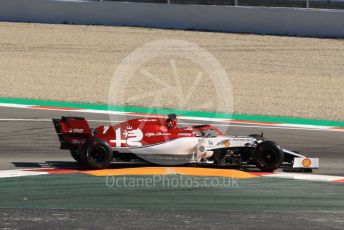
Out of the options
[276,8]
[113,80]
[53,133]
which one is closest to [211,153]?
[53,133]

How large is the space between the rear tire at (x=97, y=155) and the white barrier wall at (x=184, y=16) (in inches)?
713

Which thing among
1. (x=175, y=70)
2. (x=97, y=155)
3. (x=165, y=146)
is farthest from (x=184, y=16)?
(x=97, y=155)

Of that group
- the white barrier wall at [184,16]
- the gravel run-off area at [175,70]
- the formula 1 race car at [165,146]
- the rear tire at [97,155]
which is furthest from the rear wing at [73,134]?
the white barrier wall at [184,16]

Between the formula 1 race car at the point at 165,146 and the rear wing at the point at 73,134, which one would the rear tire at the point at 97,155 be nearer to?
the formula 1 race car at the point at 165,146

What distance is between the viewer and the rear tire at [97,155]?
1347 cm

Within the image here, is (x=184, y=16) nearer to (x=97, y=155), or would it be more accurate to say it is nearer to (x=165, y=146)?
(x=165, y=146)

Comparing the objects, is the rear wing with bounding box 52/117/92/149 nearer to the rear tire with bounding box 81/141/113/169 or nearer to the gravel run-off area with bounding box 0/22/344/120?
Answer: the rear tire with bounding box 81/141/113/169

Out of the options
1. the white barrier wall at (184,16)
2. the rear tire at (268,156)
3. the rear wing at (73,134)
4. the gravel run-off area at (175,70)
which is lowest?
the rear tire at (268,156)

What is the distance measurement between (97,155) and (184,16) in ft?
64.9

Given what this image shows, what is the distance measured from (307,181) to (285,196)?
1312 mm

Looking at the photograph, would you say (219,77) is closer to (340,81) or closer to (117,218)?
(340,81)

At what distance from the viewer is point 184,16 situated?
3281 cm

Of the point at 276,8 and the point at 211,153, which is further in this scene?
the point at 276,8

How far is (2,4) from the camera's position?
3469 cm
